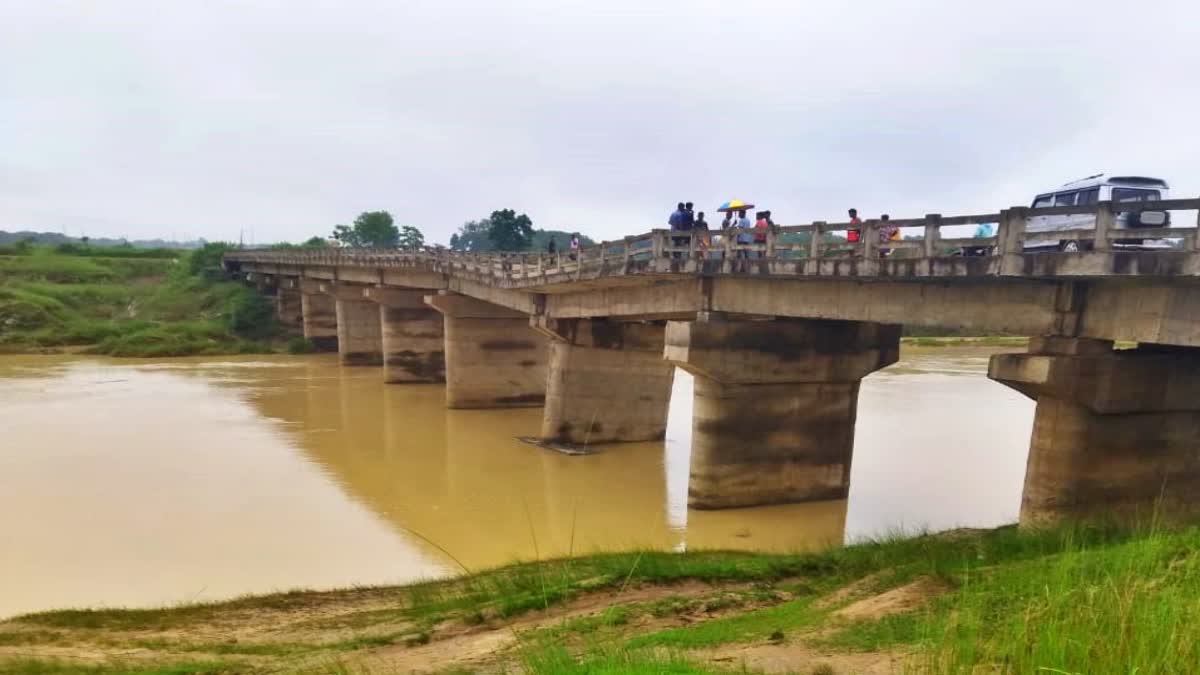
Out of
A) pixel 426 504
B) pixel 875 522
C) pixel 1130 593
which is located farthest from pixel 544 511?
pixel 1130 593

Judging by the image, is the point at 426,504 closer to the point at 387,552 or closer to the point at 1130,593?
the point at 387,552

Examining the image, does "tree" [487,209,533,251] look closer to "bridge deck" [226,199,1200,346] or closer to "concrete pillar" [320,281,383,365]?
"concrete pillar" [320,281,383,365]

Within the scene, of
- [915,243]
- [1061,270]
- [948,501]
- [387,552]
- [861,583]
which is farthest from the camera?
[948,501]

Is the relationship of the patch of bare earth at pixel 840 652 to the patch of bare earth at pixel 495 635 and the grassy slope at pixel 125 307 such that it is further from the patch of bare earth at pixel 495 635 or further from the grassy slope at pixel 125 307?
the grassy slope at pixel 125 307

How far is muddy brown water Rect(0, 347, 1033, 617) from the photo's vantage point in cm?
1507

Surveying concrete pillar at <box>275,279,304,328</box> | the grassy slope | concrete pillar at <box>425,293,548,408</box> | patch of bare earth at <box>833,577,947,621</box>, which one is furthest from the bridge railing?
concrete pillar at <box>275,279,304,328</box>

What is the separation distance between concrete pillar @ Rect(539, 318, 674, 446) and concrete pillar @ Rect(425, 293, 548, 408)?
745 centimetres

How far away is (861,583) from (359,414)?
2761cm

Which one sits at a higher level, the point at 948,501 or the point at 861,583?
the point at 861,583

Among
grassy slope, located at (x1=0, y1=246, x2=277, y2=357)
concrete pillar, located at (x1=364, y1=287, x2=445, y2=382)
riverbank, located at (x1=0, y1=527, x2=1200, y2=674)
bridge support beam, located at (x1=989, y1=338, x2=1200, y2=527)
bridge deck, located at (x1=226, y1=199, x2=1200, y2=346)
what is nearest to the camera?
riverbank, located at (x1=0, y1=527, x2=1200, y2=674)

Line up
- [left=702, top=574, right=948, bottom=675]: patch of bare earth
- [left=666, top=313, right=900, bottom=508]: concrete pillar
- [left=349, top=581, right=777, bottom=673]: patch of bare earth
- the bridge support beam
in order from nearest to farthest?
[left=702, top=574, right=948, bottom=675]: patch of bare earth
[left=349, top=581, right=777, bottom=673]: patch of bare earth
the bridge support beam
[left=666, top=313, right=900, bottom=508]: concrete pillar

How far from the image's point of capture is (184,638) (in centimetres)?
1004

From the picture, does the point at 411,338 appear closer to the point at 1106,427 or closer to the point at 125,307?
the point at 1106,427

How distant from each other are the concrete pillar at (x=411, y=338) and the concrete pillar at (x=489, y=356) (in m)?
7.03
